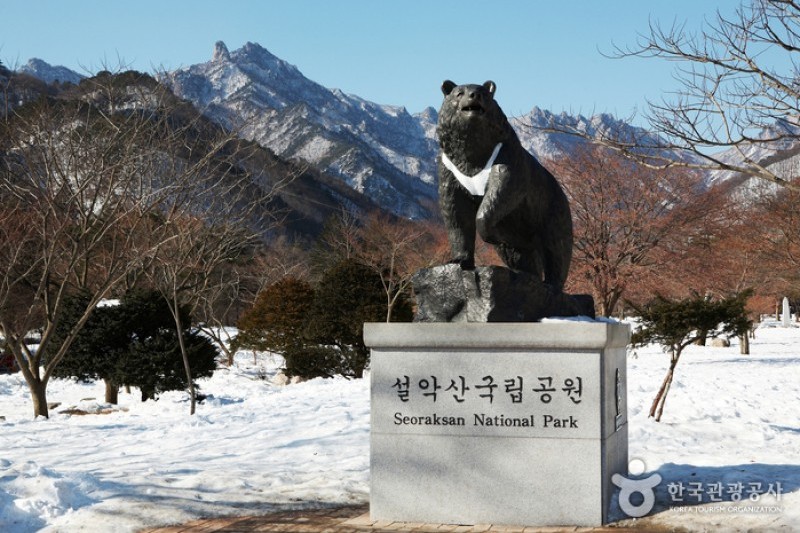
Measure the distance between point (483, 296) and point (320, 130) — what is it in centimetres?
11468

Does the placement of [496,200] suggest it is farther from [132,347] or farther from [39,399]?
[132,347]

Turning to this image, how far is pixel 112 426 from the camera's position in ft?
35.8

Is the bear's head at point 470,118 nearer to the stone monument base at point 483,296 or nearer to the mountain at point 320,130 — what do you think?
the stone monument base at point 483,296

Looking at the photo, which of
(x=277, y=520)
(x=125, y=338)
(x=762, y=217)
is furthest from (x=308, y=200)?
(x=277, y=520)

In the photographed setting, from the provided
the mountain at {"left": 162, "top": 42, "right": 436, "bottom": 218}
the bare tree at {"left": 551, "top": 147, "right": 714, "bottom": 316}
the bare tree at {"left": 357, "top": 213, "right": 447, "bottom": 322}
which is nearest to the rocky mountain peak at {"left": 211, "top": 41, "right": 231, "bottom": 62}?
the mountain at {"left": 162, "top": 42, "right": 436, "bottom": 218}

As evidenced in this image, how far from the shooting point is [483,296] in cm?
544

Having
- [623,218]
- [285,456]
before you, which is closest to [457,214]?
[285,456]

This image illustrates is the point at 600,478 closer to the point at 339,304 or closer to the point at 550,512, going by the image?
the point at 550,512

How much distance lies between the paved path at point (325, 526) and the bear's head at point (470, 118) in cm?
259

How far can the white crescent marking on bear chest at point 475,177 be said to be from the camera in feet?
18.5

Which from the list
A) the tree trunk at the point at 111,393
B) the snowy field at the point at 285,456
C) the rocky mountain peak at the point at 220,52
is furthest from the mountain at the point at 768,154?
the rocky mountain peak at the point at 220,52

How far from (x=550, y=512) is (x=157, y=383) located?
11714mm

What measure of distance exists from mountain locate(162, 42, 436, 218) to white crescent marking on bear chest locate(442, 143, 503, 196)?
69746 mm

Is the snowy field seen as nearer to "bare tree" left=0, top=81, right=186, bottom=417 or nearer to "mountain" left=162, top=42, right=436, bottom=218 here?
"bare tree" left=0, top=81, right=186, bottom=417
